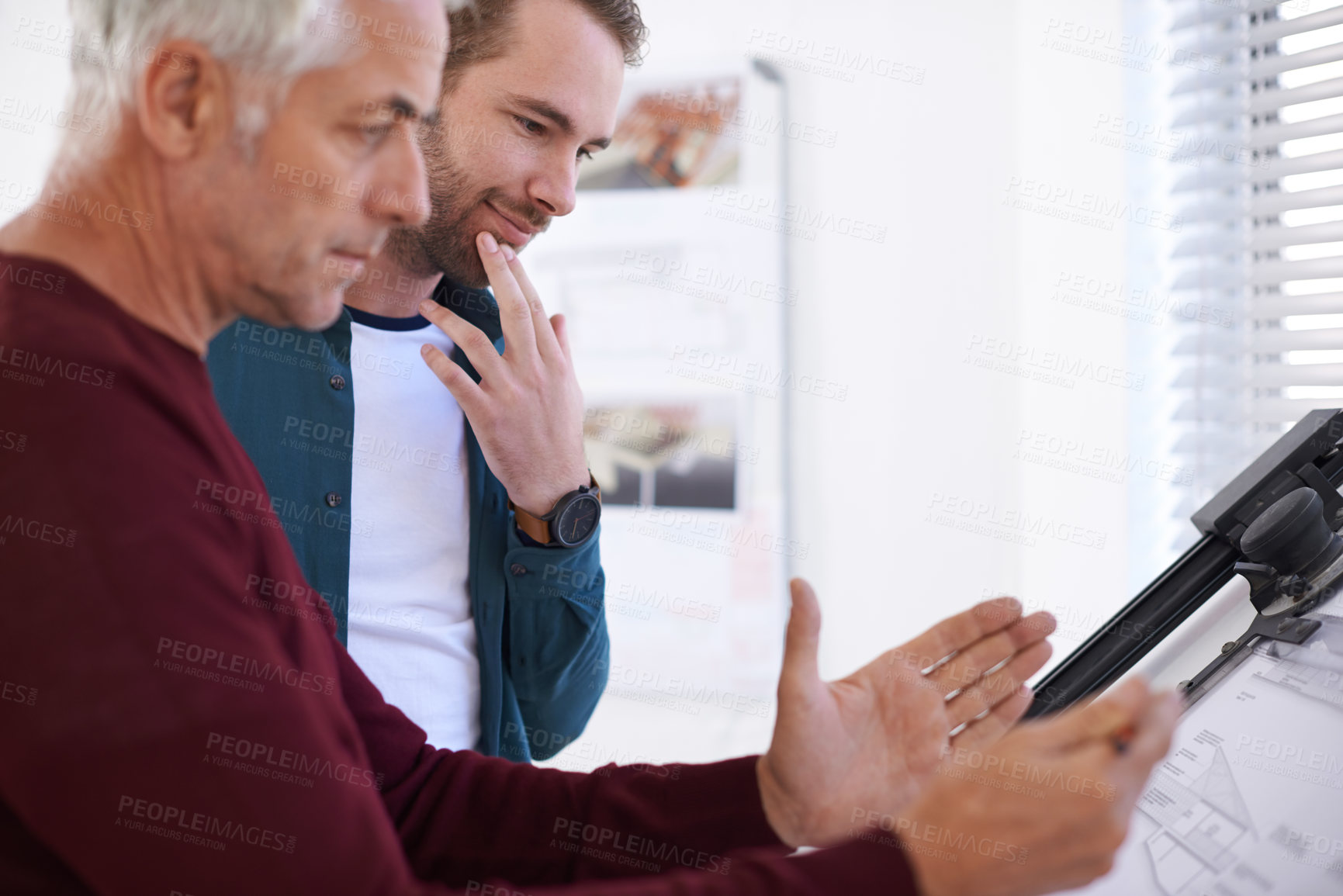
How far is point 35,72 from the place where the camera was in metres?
2.67

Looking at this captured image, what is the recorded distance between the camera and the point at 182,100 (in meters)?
0.59

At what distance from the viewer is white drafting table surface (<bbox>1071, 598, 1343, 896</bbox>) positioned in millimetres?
690

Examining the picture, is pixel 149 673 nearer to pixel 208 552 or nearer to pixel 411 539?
pixel 208 552

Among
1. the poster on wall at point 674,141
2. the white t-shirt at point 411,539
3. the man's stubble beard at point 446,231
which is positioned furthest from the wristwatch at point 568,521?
the poster on wall at point 674,141

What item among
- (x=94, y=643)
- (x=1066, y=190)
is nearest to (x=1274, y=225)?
(x=1066, y=190)

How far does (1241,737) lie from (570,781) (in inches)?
23.6

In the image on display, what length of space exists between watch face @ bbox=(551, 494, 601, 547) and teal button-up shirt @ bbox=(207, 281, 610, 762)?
0.06ft

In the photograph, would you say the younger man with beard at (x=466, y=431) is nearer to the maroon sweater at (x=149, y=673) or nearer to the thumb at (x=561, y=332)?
the thumb at (x=561, y=332)

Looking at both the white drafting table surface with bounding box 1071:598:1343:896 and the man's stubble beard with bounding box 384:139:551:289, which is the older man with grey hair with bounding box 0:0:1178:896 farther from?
the man's stubble beard with bounding box 384:139:551:289

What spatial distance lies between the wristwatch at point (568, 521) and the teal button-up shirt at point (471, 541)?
0.05 ft

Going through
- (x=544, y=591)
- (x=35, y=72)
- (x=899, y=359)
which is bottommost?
(x=544, y=591)

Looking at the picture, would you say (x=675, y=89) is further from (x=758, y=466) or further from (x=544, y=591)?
(x=544, y=591)

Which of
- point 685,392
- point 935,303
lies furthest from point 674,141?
point 935,303

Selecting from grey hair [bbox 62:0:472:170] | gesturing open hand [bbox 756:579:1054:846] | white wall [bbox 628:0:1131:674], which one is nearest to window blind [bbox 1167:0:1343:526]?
white wall [bbox 628:0:1131:674]
